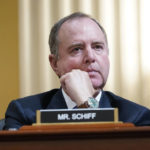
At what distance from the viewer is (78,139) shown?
1040mm

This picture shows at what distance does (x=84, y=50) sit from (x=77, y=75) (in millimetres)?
111

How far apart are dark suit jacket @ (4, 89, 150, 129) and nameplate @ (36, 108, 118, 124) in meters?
0.36

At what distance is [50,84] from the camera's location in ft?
9.84

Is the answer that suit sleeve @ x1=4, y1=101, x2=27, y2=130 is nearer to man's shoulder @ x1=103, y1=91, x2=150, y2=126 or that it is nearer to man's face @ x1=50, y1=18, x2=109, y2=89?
man's face @ x1=50, y1=18, x2=109, y2=89

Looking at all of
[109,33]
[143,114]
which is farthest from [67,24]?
[109,33]

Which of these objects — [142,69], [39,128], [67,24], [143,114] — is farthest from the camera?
[142,69]

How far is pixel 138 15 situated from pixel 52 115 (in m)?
1.95

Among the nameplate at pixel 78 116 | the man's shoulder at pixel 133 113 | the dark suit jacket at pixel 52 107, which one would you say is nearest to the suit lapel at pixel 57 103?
the dark suit jacket at pixel 52 107

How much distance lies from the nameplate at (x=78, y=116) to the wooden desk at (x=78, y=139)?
15 cm

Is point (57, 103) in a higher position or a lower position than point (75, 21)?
lower

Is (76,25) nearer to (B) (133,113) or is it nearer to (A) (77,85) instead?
(A) (77,85)

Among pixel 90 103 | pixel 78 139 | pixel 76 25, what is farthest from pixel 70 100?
pixel 78 139

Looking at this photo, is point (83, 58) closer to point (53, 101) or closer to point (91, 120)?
point (53, 101)

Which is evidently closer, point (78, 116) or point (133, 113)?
point (78, 116)
